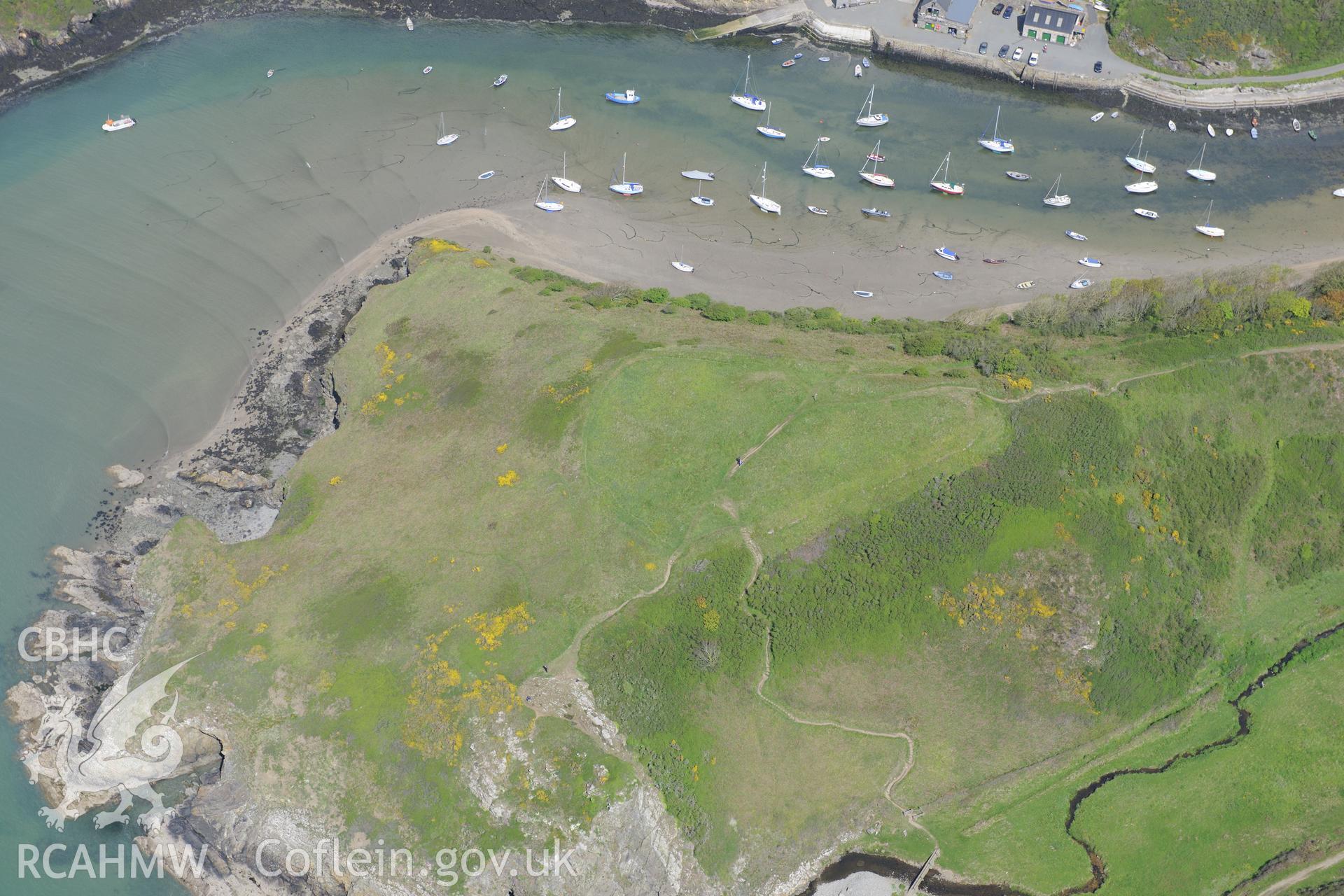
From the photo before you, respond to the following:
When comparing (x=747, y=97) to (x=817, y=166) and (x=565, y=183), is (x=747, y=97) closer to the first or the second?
(x=817, y=166)

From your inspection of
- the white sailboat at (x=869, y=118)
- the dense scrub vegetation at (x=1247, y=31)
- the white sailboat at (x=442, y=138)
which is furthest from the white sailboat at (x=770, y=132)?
the dense scrub vegetation at (x=1247, y=31)

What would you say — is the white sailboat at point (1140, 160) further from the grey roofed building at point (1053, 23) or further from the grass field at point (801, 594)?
the grass field at point (801, 594)

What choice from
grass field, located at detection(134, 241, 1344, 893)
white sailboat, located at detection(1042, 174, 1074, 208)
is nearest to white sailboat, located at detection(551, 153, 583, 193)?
grass field, located at detection(134, 241, 1344, 893)

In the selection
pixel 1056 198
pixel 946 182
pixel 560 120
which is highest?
Answer: pixel 560 120

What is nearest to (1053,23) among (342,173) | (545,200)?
(545,200)

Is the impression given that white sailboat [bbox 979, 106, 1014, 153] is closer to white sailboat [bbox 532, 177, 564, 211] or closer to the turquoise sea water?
the turquoise sea water

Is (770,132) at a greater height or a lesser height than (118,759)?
greater

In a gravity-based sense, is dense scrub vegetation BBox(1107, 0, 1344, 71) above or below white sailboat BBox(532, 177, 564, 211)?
above

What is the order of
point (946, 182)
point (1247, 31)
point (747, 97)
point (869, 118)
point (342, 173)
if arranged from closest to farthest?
point (342, 173)
point (946, 182)
point (869, 118)
point (747, 97)
point (1247, 31)
